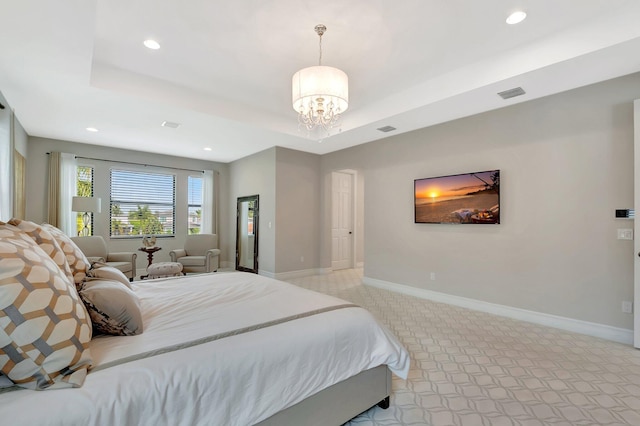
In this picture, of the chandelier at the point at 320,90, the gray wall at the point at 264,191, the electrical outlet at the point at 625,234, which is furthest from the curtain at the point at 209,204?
the electrical outlet at the point at 625,234

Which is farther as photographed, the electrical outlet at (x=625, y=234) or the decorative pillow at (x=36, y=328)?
the electrical outlet at (x=625, y=234)

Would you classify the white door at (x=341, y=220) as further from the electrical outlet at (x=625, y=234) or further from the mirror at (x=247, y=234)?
the electrical outlet at (x=625, y=234)

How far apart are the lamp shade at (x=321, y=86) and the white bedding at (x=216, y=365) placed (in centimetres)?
181

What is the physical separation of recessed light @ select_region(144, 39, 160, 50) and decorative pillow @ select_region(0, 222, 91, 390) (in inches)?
99.7

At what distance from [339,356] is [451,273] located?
3.31m

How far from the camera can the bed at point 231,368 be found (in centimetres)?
106

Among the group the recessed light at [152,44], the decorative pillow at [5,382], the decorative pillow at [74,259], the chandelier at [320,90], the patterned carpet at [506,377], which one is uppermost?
the recessed light at [152,44]

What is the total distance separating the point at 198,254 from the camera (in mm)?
6039

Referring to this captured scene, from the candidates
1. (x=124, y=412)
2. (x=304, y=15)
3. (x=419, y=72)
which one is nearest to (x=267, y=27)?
(x=304, y=15)

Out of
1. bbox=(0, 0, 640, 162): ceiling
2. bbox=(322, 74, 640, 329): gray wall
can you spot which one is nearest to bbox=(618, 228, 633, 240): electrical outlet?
bbox=(322, 74, 640, 329): gray wall

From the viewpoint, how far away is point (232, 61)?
3309mm

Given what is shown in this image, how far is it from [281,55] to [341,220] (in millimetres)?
4562

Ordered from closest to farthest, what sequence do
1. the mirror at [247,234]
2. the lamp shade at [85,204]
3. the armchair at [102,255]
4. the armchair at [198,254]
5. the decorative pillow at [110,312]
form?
the decorative pillow at [110,312]
the armchair at [102,255]
the lamp shade at [85,204]
the armchair at [198,254]
the mirror at [247,234]

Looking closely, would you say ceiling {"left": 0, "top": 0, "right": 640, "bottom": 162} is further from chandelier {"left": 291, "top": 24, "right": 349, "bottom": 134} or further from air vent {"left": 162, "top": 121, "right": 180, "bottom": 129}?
chandelier {"left": 291, "top": 24, "right": 349, "bottom": 134}
